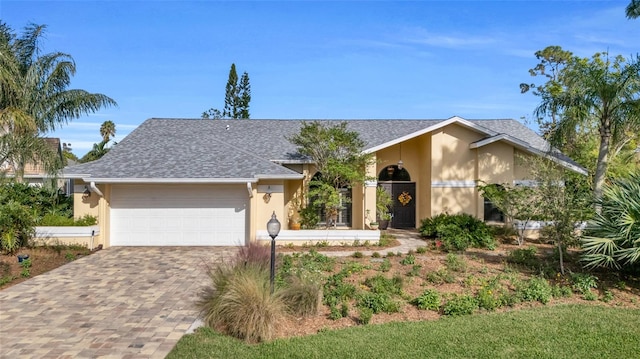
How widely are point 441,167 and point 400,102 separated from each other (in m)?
9.60

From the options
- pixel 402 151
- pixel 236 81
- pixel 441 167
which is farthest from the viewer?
pixel 236 81

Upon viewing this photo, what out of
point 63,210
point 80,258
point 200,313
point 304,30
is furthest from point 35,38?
point 200,313

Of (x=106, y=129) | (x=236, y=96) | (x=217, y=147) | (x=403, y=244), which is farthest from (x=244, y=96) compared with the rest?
(x=403, y=244)

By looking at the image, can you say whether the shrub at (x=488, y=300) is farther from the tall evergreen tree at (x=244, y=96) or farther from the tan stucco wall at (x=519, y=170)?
the tall evergreen tree at (x=244, y=96)

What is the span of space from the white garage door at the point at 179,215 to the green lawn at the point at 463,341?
8.88 m

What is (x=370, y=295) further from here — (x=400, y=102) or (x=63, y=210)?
(x=400, y=102)

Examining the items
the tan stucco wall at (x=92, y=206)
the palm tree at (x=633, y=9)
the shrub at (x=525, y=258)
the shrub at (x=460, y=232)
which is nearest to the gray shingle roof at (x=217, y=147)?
the tan stucco wall at (x=92, y=206)

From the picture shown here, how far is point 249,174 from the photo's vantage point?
48.4 ft

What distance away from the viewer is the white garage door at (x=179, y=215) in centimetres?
1515

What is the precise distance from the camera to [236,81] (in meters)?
43.2

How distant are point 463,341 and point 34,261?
11.9 meters

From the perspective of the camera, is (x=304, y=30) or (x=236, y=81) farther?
(x=236, y=81)

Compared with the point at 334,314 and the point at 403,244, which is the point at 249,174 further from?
the point at 334,314

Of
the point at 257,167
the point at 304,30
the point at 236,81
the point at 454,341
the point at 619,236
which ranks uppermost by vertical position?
the point at 236,81
